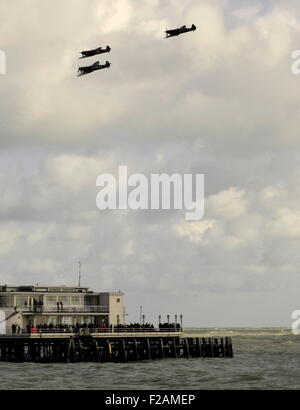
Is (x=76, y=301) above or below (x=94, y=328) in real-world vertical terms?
above

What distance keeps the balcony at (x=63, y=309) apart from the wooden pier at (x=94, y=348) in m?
4.86

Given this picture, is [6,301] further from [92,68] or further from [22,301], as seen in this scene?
[92,68]

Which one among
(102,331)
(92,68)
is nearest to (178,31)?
(92,68)

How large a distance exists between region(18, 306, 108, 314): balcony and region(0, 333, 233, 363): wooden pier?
15.9 feet

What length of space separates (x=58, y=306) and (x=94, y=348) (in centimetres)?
1280

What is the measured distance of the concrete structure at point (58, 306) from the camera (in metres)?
108

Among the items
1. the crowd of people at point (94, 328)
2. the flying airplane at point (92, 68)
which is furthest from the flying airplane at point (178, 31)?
the crowd of people at point (94, 328)

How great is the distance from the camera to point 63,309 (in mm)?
110250

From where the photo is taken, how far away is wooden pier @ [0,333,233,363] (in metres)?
98.1

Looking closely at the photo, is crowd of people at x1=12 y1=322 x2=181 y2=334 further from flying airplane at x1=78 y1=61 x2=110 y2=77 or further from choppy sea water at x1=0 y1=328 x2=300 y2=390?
flying airplane at x1=78 y1=61 x2=110 y2=77

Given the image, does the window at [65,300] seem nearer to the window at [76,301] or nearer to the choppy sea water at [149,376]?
the window at [76,301]

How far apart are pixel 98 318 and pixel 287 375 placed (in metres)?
27.7
